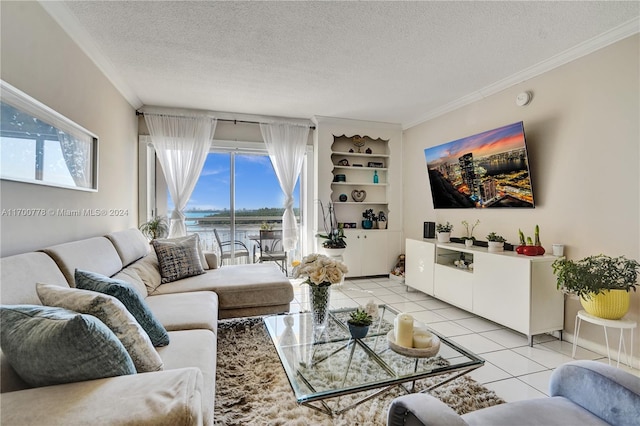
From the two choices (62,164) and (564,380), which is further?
(62,164)

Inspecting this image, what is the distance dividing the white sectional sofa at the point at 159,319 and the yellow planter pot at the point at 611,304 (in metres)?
2.38

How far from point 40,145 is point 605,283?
3.81 m

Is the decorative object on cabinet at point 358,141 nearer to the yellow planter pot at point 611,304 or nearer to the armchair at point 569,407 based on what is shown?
the yellow planter pot at point 611,304

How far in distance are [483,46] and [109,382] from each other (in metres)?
3.23

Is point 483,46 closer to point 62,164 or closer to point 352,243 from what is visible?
point 352,243

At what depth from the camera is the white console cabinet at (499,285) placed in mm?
2500

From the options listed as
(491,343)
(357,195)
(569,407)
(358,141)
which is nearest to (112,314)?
(569,407)

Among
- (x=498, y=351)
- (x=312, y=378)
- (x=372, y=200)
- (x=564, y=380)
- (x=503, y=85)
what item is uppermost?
(x=503, y=85)

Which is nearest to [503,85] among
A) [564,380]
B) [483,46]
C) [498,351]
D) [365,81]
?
[483,46]

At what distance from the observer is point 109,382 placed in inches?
37.6

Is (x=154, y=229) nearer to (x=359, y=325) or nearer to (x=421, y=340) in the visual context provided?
(x=359, y=325)

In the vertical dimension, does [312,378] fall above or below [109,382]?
below

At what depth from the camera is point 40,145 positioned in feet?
5.82

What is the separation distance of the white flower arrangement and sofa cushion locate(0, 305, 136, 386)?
1041 millimetres
